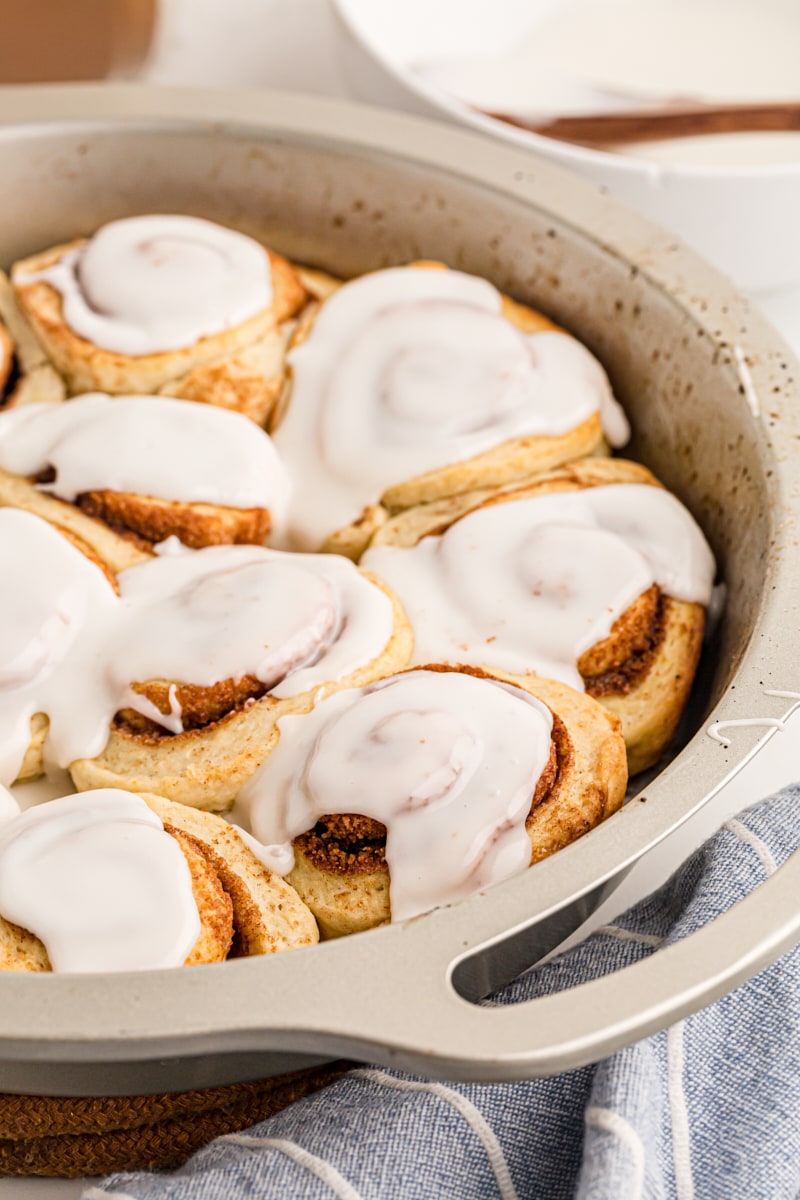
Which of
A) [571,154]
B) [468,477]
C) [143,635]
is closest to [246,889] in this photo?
[143,635]

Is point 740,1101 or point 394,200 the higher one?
point 394,200

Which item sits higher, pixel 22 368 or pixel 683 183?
pixel 683 183

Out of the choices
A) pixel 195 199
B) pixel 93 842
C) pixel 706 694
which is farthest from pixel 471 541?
pixel 195 199

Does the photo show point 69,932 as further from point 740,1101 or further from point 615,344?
point 615,344

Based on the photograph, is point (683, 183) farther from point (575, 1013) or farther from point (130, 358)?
point (575, 1013)

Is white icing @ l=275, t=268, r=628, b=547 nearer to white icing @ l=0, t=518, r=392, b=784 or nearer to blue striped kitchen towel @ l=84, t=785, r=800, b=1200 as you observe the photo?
white icing @ l=0, t=518, r=392, b=784

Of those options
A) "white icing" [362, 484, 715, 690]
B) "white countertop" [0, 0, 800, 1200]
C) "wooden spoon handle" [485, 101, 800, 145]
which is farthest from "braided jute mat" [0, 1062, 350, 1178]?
"white countertop" [0, 0, 800, 1200]
